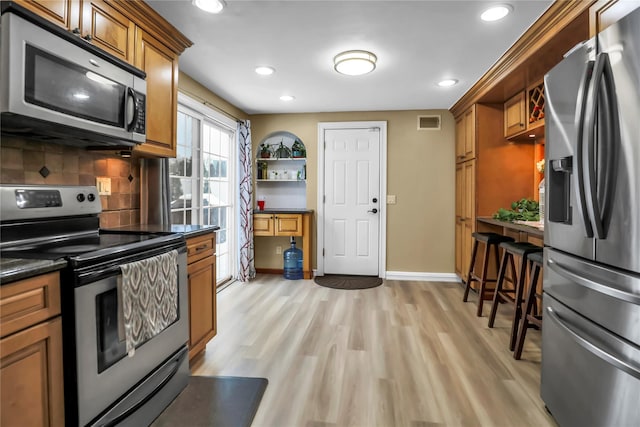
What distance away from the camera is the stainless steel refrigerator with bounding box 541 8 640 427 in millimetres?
1282

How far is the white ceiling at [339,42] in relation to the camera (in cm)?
227

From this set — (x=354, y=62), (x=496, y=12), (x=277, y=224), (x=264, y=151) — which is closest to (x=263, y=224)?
(x=277, y=224)

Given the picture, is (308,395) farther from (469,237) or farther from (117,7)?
(469,237)

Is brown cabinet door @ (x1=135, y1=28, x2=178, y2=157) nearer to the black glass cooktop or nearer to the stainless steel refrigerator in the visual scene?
the black glass cooktop

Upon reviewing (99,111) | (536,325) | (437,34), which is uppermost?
(437,34)

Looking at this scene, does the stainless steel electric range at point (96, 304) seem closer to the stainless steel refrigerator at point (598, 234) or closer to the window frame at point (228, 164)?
the window frame at point (228, 164)

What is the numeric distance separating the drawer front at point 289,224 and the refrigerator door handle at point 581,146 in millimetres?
3639

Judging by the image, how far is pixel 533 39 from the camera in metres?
2.57

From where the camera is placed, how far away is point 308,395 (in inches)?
82.5

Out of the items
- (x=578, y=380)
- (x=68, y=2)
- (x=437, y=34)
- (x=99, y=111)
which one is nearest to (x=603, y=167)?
Result: (x=578, y=380)

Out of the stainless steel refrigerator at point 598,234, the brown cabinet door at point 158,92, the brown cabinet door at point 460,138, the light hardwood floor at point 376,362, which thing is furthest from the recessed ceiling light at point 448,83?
the brown cabinet door at point 158,92

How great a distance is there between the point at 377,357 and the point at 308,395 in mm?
680

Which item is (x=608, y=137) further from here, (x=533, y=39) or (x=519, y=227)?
(x=519, y=227)

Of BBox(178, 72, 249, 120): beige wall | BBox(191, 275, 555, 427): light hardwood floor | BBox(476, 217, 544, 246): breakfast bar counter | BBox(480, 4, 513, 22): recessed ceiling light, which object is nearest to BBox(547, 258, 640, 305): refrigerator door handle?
BBox(191, 275, 555, 427): light hardwood floor
